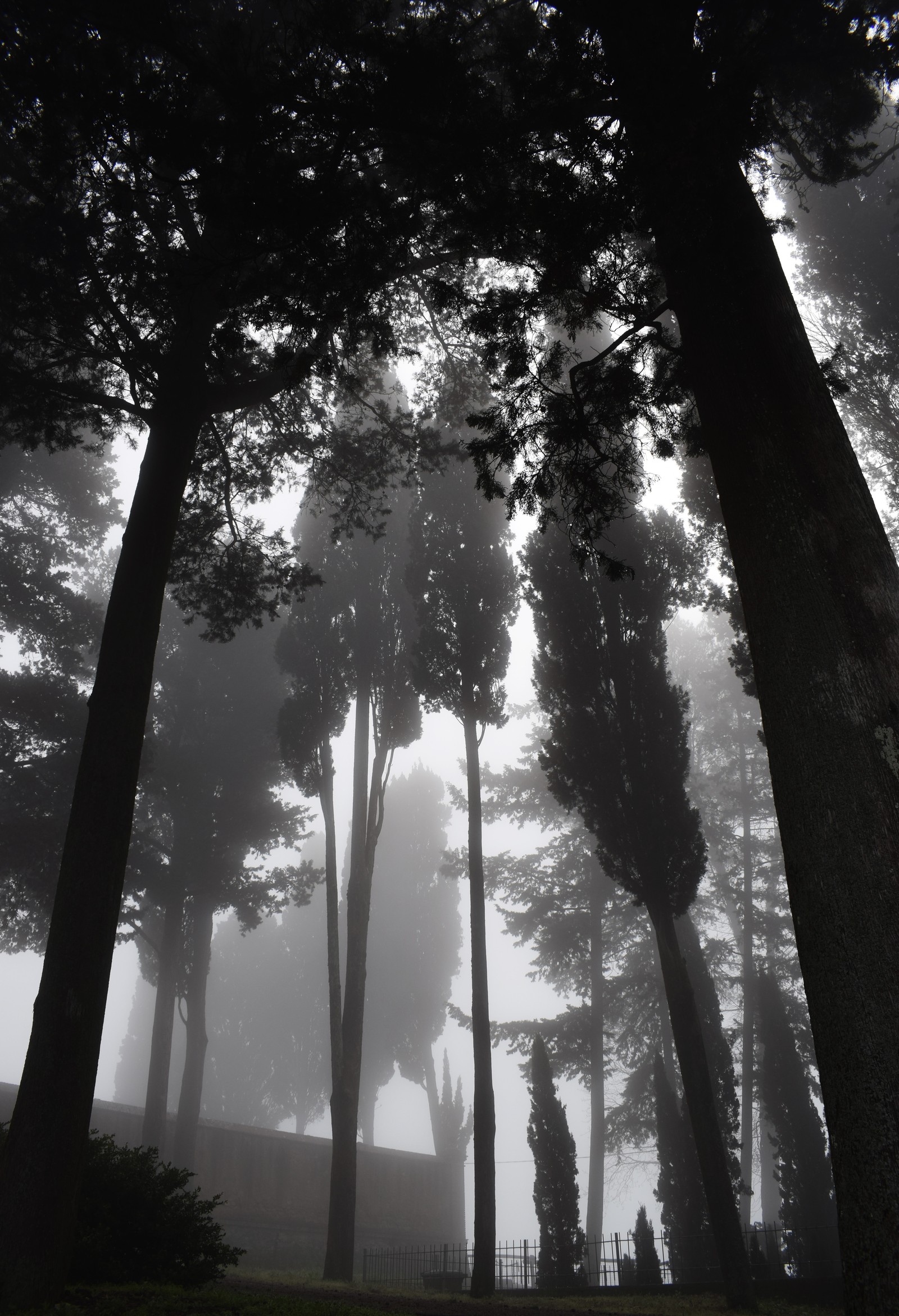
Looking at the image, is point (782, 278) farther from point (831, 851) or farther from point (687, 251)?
point (831, 851)

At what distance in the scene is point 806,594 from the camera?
327cm

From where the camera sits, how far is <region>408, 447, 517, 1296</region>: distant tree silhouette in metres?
15.6

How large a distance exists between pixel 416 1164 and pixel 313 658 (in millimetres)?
23660

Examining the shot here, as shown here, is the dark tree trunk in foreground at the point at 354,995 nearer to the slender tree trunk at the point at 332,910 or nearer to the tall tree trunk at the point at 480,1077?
the slender tree trunk at the point at 332,910

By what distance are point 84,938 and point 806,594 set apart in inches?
219

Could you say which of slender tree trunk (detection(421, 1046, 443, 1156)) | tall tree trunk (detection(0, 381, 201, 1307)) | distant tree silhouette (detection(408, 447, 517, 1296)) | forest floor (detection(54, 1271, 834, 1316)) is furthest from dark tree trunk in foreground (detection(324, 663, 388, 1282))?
slender tree trunk (detection(421, 1046, 443, 1156))

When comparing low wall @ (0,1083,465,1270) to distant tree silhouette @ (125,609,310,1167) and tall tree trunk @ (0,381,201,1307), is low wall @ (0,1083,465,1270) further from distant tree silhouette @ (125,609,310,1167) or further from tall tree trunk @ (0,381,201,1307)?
tall tree trunk @ (0,381,201,1307)

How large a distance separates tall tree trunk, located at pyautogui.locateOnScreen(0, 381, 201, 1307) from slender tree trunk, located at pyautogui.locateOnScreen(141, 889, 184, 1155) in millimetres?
17934

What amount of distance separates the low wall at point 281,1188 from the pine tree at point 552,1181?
1039 centimetres

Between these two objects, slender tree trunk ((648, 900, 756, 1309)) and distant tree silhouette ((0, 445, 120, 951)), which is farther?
distant tree silhouette ((0, 445, 120, 951))

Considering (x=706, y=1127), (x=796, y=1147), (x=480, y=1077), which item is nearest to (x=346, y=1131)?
(x=480, y=1077)

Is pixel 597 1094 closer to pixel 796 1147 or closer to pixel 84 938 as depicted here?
pixel 796 1147

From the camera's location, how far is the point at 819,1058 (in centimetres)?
273

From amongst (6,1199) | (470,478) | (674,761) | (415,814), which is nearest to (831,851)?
(6,1199)
